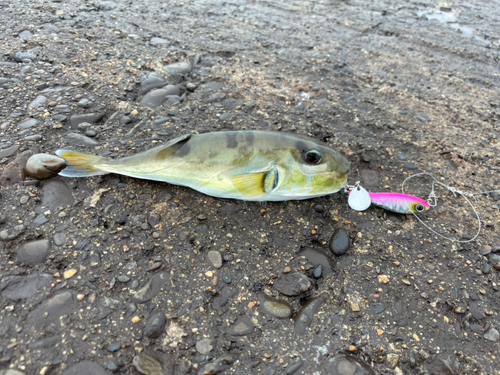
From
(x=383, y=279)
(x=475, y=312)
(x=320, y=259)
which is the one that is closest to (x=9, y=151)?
(x=320, y=259)

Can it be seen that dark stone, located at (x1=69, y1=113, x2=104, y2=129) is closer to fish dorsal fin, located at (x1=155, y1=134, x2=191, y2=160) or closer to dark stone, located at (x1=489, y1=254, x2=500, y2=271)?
fish dorsal fin, located at (x1=155, y1=134, x2=191, y2=160)

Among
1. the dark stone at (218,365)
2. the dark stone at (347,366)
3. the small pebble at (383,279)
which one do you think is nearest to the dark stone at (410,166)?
the small pebble at (383,279)

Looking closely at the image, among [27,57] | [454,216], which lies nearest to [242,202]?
[454,216]

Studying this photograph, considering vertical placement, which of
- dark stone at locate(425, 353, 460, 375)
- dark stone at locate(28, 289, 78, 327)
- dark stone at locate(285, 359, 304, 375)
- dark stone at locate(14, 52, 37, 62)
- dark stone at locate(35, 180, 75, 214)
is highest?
dark stone at locate(14, 52, 37, 62)

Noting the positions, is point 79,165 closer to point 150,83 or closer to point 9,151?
point 9,151

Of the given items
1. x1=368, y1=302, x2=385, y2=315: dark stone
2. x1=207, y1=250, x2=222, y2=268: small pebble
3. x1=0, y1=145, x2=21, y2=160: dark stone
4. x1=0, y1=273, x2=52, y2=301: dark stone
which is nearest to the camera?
x1=0, y1=273, x2=52, y2=301: dark stone

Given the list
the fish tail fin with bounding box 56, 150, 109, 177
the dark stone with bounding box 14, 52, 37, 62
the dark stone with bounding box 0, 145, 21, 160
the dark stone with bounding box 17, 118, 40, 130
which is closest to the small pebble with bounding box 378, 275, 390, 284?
the fish tail fin with bounding box 56, 150, 109, 177

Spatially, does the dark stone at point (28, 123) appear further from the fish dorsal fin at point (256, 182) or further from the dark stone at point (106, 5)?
the dark stone at point (106, 5)

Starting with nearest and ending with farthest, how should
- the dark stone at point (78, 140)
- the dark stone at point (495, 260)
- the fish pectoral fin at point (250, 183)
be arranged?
the dark stone at point (495, 260) → the fish pectoral fin at point (250, 183) → the dark stone at point (78, 140)
